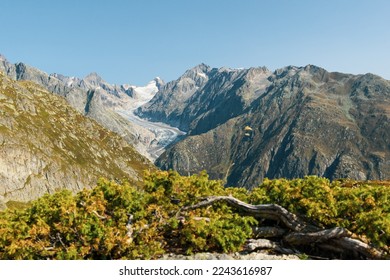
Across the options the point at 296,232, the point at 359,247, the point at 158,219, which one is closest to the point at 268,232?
the point at 296,232

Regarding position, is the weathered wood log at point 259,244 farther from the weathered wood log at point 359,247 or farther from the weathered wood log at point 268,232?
the weathered wood log at point 359,247

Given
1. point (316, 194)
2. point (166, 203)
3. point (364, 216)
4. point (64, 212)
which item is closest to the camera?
point (364, 216)

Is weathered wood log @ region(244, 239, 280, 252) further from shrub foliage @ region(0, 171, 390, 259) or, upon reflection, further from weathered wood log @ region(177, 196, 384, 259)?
weathered wood log @ region(177, 196, 384, 259)

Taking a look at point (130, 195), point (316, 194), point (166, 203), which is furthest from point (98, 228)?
point (316, 194)

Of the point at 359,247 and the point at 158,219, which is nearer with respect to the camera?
the point at 359,247

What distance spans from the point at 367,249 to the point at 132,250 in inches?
555

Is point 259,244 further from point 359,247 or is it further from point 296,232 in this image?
point 359,247

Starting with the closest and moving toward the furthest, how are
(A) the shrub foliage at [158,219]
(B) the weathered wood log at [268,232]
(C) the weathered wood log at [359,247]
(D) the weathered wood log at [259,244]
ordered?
Result: (C) the weathered wood log at [359,247]
(A) the shrub foliage at [158,219]
(D) the weathered wood log at [259,244]
(B) the weathered wood log at [268,232]

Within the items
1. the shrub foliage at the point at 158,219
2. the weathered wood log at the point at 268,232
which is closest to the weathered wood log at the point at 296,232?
the weathered wood log at the point at 268,232

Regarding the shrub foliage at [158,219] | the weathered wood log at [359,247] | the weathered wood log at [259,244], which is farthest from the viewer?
the weathered wood log at [259,244]

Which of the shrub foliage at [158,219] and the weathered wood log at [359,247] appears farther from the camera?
the shrub foliage at [158,219]
